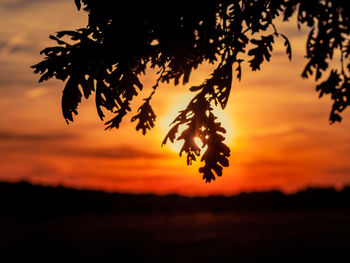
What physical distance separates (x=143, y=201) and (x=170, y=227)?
8.41 metres

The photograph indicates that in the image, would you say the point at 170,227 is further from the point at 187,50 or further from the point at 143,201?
the point at 187,50

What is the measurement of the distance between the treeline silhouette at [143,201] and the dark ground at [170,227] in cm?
6

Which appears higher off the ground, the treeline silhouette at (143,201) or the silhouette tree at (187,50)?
the silhouette tree at (187,50)

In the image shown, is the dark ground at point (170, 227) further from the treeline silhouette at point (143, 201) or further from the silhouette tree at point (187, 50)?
the silhouette tree at point (187, 50)

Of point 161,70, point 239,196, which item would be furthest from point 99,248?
point 239,196

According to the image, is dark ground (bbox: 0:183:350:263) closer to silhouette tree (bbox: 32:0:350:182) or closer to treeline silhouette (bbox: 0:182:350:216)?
treeline silhouette (bbox: 0:182:350:216)

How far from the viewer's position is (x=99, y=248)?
724 inches

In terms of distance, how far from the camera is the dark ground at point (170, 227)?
56.7 feet

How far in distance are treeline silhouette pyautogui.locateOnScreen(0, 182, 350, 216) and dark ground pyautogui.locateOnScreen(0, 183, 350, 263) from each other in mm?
62

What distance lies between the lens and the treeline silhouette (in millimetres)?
29500

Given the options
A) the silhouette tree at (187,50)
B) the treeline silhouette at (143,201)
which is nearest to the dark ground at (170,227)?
the treeline silhouette at (143,201)

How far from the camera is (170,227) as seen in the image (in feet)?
81.5

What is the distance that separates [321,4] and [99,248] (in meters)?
13.7

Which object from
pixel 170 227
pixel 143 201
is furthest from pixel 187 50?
pixel 143 201
